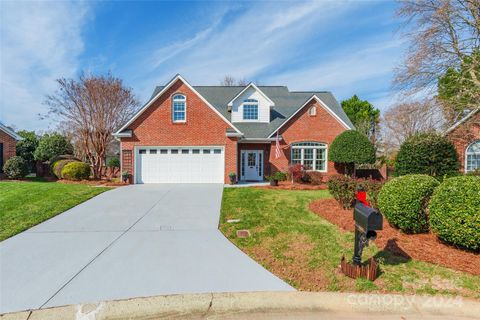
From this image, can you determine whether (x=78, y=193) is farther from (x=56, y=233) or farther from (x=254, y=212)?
(x=254, y=212)

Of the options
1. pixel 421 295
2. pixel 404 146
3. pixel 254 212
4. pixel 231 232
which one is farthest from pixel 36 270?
pixel 404 146

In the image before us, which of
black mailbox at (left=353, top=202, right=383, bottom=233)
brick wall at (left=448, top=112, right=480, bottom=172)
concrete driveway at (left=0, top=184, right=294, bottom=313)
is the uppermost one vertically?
brick wall at (left=448, top=112, right=480, bottom=172)

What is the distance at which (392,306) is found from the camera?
136 inches

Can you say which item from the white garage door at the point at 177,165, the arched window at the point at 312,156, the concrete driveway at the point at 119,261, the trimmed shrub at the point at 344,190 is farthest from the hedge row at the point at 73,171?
the trimmed shrub at the point at 344,190

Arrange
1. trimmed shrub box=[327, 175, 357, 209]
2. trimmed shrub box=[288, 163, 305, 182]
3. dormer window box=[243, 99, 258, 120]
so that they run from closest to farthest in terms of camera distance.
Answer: trimmed shrub box=[327, 175, 357, 209] < trimmed shrub box=[288, 163, 305, 182] < dormer window box=[243, 99, 258, 120]

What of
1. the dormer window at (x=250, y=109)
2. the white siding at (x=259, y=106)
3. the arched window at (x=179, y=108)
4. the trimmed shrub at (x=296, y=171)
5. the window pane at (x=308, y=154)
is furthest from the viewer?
the dormer window at (x=250, y=109)

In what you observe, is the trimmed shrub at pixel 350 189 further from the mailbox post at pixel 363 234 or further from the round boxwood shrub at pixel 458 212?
the mailbox post at pixel 363 234

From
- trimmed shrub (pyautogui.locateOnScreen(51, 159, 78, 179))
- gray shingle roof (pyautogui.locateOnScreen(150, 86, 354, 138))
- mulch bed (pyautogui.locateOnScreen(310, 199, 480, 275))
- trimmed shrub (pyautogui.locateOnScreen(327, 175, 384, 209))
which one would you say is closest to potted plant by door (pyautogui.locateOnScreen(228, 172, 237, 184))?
gray shingle roof (pyautogui.locateOnScreen(150, 86, 354, 138))

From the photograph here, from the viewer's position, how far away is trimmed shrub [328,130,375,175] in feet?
50.0

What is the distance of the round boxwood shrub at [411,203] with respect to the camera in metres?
5.68

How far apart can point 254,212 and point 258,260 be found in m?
3.32

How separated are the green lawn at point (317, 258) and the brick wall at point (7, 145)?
1870cm

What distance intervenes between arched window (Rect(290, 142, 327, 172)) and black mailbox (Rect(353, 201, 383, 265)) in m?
13.4

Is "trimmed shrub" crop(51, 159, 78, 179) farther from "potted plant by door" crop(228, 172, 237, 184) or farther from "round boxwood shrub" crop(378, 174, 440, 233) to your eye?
"round boxwood shrub" crop(378, 174, 440, 233)
